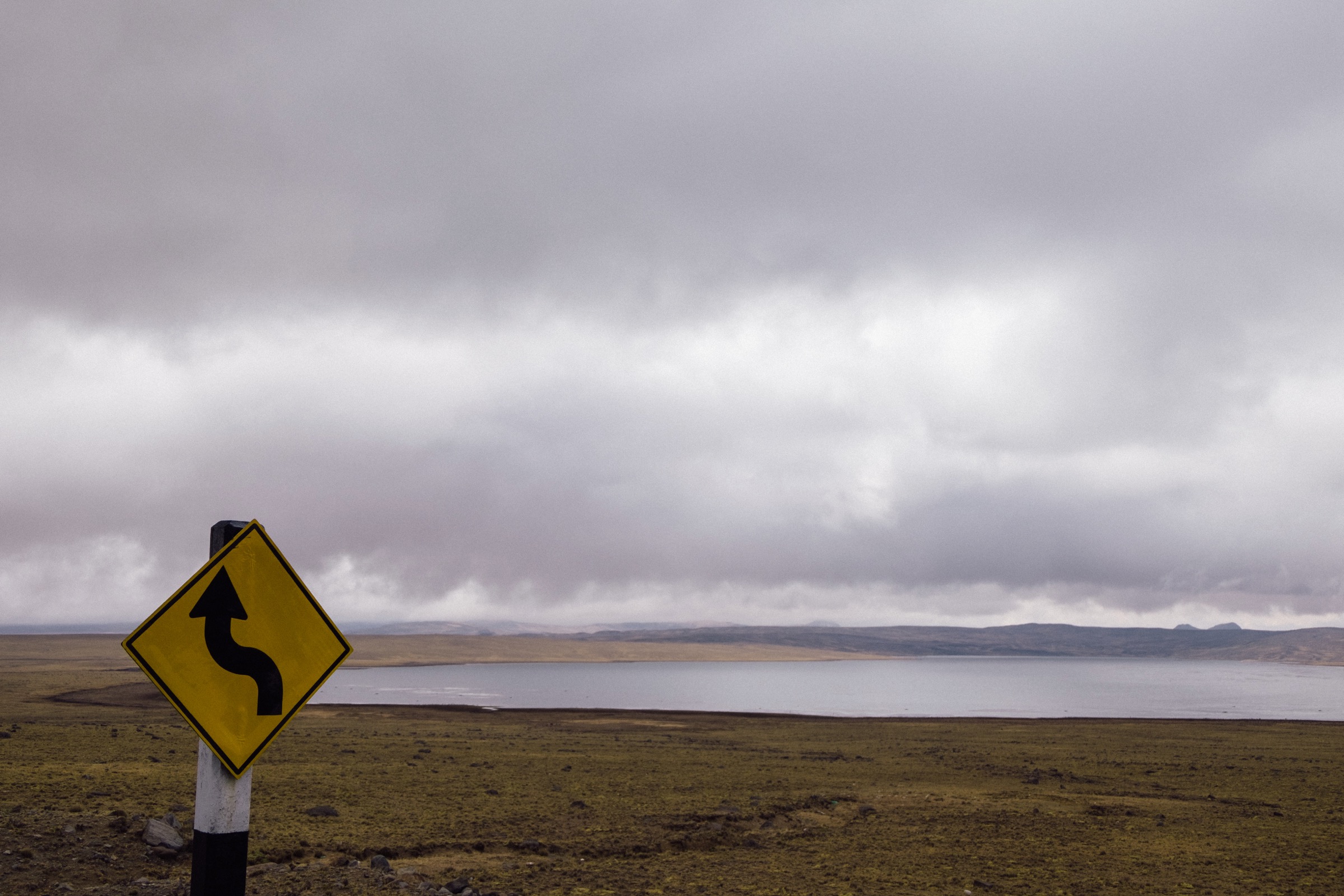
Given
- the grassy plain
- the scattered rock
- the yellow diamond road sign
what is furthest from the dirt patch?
the yellow diamond road sign

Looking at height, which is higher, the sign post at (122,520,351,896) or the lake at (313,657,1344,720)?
the sign post at (122,520,351,896)

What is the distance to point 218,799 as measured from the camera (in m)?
3.82

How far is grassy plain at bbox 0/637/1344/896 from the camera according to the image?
12516 millimetres

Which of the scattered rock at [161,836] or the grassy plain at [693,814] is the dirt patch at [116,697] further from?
the scattered rock at [161,836]

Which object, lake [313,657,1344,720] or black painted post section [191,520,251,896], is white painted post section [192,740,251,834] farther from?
lake [313,657,1344,720]

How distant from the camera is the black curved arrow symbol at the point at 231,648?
4.00m

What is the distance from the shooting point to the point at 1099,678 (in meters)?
159

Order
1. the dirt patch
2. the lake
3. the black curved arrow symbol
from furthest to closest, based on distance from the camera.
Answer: the lake → the dirt patch → the black curved arrow symbol

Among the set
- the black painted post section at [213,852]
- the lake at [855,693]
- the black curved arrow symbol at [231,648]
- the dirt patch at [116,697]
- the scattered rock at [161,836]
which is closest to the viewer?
the black painted post section at [213,852]

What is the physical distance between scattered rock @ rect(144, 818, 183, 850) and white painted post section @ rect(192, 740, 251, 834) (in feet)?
32.9

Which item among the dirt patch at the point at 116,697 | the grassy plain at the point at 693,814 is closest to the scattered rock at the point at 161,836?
the grassy plain at the point at 693,814

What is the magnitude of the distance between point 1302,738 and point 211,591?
51.7 metres

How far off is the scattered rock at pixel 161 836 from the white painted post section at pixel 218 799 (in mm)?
10029

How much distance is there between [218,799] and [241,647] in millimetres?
668
